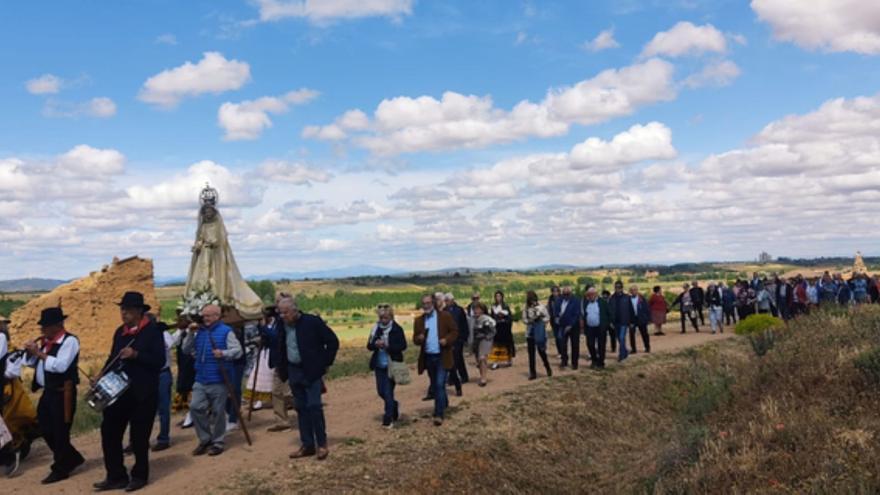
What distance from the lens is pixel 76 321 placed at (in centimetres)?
2762

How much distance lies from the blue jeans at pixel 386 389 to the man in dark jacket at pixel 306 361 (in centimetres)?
166

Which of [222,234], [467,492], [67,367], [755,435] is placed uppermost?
[222,234]

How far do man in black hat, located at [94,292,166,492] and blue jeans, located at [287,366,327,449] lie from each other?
176 cm

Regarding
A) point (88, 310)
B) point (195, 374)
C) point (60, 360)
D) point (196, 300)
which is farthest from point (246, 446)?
point (88, 310)

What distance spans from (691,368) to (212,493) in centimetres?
1208

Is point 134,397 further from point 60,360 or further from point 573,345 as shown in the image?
point 573,345

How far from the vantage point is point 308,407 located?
10219 mm

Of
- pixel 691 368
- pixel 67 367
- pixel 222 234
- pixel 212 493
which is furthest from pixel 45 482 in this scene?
pixel 691 368

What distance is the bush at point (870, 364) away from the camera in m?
10.4

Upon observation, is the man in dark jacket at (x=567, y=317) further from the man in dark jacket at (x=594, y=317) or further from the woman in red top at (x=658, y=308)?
the woman in red top at (x=658, y=308)

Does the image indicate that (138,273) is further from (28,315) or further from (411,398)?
(411,398)

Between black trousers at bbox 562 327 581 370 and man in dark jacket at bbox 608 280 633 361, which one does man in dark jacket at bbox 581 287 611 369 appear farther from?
man in dark jacket at bbox 608 280 633 361

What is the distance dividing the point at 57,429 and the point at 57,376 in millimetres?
677

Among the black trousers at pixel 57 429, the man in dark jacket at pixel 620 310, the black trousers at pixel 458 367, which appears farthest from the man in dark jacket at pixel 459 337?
the black trousers at pixel 57 429
